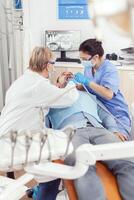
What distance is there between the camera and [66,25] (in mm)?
3389

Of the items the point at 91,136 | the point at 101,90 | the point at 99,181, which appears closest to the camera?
the point at 99,181

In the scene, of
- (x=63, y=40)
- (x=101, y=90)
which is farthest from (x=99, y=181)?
(x=63, y=40)

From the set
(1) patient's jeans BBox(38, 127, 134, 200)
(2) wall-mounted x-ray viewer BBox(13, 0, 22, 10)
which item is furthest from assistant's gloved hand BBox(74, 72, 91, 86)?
(2) wall-mounted x-ray viewer BBox(13, 0, 22, 10)

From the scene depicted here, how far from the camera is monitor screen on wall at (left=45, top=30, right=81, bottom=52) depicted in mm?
3264

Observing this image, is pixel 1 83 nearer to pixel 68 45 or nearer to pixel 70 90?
pixel 68 45

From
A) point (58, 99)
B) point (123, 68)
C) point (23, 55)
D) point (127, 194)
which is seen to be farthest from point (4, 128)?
point (123, 68)

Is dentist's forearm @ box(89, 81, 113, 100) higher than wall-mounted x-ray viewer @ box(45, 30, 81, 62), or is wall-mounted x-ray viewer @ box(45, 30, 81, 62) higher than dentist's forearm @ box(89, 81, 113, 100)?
wall-mounted x-ray viewer @ box(45, 30, 81, 62)

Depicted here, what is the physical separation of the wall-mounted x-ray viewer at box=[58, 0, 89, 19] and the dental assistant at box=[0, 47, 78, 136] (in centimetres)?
149

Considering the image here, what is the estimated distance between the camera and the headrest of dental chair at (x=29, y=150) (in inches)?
38.4

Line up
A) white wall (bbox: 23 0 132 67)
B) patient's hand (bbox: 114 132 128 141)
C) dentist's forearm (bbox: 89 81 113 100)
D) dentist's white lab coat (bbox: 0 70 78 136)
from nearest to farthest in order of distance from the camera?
dentist's white lab coat (bbox: 0 70 78 136) < patient's hand (bbox: 114 132 128 141) < dentist's forearm (bbox: 89 81 113 100) < white wall (bbox: 23 0 132 67)

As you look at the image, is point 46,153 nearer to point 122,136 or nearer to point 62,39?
point 122,136

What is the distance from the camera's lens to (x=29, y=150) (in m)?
0.99

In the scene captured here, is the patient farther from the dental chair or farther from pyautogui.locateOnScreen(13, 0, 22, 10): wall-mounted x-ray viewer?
pyautogui.locateOnScreen(13, 0, 22, 10): wall-mounted x-ray viewer

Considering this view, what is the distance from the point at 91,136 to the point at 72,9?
6.58ft
